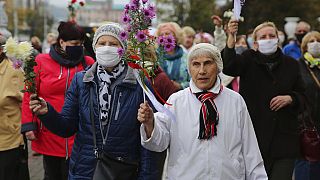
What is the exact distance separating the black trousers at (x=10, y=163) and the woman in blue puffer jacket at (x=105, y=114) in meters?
1.63

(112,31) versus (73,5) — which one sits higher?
(73,5)

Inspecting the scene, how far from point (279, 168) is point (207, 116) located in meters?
2.12

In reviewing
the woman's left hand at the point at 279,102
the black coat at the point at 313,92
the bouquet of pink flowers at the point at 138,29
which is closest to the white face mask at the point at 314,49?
the black coat at the point at 313,92

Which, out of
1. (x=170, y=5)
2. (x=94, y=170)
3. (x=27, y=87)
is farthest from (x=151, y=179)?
(x=170, y=5)

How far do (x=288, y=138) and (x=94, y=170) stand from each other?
7.68 feet

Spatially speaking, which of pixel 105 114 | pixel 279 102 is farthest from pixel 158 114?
pixel 279 102

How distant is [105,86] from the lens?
4.80 metres

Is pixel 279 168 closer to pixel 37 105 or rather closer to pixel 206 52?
pixel 206 52

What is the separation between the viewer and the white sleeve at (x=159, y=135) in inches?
166

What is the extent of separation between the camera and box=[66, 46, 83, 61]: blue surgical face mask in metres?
6.30

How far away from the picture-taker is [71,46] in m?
6.38

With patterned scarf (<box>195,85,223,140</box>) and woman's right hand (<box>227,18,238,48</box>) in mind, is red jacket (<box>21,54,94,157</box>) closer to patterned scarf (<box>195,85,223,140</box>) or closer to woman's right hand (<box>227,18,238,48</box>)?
woman's right hand (<box>227,18,238,48</box>)

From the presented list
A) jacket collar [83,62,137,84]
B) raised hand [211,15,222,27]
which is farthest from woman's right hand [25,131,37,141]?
raised hand [211,15,222,27]

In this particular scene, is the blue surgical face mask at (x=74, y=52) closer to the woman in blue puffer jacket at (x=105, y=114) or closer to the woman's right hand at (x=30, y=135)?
the woman's right hand at (x=30, y=135)
